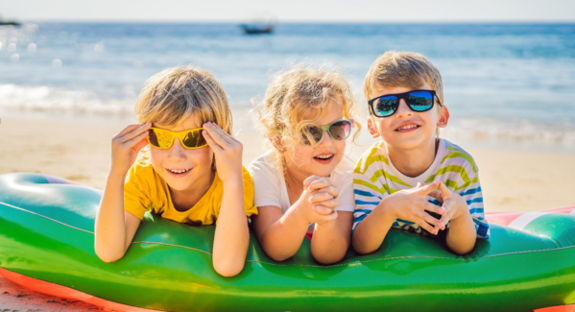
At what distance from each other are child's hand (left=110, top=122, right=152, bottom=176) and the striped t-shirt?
119 centimetres

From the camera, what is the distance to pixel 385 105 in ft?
8.99

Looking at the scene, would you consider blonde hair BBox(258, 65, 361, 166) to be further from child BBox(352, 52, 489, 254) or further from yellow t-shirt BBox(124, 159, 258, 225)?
yellow t-shirt BBox(124, 159, 258, 225)

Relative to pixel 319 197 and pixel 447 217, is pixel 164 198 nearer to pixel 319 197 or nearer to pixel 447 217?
pixel 319 197

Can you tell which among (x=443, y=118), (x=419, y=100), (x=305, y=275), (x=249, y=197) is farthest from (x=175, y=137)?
(x=443, y=118)

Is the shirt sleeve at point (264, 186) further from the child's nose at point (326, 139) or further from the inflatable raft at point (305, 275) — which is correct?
the child's nose at point (326, 139)

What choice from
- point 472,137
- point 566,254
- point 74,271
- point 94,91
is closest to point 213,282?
point 74,271

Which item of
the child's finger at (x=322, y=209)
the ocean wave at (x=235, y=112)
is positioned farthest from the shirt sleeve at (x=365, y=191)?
the ocean wave at (x=235, y=112)

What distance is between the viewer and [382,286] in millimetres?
2539

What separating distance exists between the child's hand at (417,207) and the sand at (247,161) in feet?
8.87

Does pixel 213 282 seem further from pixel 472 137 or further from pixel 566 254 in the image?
pixel 472 137

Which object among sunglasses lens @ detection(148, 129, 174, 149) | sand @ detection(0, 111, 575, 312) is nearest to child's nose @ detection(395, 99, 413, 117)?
sunglasses lens @ detection(148, 129, 174, 149)

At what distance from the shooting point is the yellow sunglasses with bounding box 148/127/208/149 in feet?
8.27

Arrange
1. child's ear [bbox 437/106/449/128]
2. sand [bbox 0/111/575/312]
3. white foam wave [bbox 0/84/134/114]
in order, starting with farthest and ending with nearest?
white foam wave [bbox 0/84/134/114], sand [bbox 0/111/575/312], child's ear [bbox 437/106/449/128]

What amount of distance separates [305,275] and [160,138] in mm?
1011
